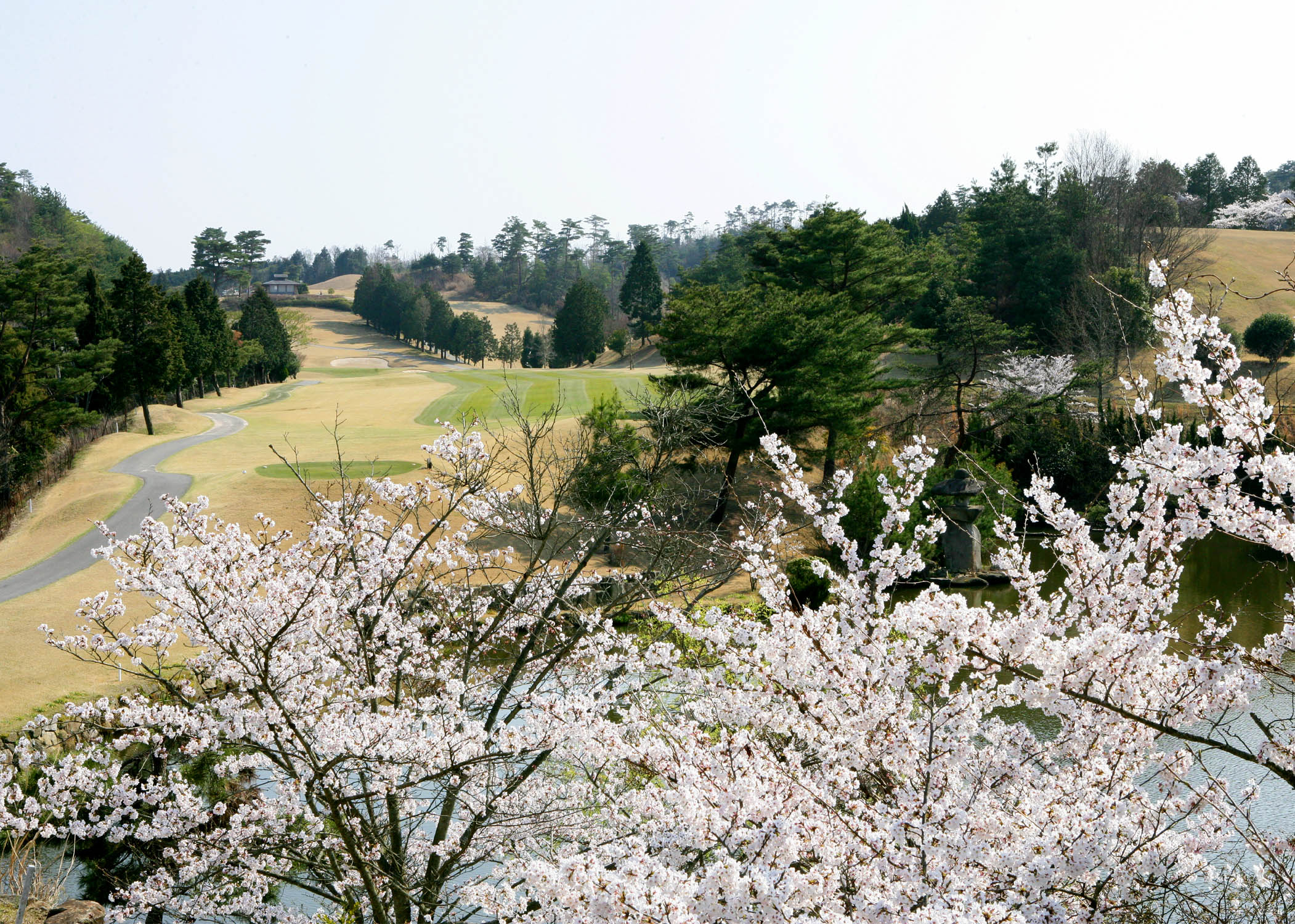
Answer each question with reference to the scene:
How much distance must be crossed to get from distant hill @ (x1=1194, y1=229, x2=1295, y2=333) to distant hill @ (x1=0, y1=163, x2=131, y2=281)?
64.0 m

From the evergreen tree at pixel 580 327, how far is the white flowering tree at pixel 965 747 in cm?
4732

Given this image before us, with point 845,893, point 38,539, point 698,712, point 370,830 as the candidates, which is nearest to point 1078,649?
point 845,893

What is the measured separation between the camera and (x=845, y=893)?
2.89 meters

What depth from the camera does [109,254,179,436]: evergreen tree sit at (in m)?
27.1

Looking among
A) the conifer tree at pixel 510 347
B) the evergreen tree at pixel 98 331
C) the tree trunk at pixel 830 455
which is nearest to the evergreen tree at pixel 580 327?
A: the conifer tree at pixel 510 347

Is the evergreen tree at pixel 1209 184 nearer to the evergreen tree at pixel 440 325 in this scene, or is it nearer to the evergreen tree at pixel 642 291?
the evergreen tree at pixel 642 291

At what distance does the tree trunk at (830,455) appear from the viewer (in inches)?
803

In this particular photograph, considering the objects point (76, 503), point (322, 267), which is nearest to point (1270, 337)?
point (76, 503)

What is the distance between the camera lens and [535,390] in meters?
35.3

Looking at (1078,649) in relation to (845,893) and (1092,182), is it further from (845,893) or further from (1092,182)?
(1092,182)

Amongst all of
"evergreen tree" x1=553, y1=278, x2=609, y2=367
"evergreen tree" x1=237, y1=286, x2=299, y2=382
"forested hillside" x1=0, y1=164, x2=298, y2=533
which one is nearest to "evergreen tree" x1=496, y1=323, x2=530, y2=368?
"evergreen tree" x1=553, y1=278, x2=609, y2=367

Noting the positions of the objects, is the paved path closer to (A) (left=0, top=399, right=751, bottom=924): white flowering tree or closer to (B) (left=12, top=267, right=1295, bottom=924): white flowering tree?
(A) (left=0, top=399, right=751, bottom=924): white flowering tree

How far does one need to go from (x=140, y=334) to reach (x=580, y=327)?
26.9 meters

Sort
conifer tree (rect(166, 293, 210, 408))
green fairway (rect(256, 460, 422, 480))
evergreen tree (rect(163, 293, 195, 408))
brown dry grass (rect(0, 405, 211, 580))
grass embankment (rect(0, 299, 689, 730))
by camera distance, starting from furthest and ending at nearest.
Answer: conifer tree (rect(166, 293, 210, 408)) → evergreen tree (rect(163, 293, 195, 408)) → green fairway (rect(256, 460, 422, 480)) → brown dry grass (rect(0, 405, 211, 580)) → grass embankment (rect(0, 299, 689, 730))
